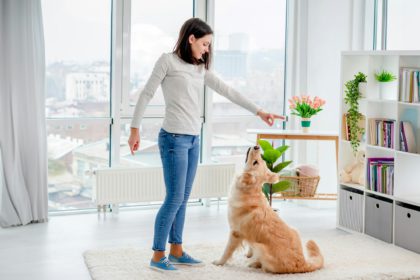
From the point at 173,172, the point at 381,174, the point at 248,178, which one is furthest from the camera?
the point at 381,174

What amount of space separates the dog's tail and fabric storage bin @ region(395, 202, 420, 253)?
759 millimetres

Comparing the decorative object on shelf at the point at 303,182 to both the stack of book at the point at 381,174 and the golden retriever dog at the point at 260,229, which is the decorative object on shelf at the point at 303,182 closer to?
the stack of book at the point at 381,174

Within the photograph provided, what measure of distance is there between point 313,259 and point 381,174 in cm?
108

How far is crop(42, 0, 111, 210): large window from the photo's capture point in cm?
543

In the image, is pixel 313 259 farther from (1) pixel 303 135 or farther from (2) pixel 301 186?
(1) pixel 303 135

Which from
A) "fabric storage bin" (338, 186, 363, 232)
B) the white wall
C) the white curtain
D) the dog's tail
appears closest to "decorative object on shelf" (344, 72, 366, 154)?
"fabric storage bin" (338, 186, 363, 232)

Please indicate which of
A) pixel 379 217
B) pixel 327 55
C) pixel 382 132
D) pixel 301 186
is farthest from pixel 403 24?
pixel 379 217

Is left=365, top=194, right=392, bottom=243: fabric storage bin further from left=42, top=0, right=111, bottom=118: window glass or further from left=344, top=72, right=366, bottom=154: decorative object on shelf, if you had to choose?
left=42, top=0, right=111, bottom=118: window glass

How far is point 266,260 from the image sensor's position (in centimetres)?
379

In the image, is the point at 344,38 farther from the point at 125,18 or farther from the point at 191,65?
the point at 191,65

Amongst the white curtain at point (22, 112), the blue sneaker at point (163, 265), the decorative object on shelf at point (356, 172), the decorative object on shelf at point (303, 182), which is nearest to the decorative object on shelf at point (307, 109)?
the decorative object on shelf at point (303, 182)

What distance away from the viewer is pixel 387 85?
4816mm

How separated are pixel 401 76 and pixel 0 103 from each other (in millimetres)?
2759

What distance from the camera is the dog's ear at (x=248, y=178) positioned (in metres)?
3.83
